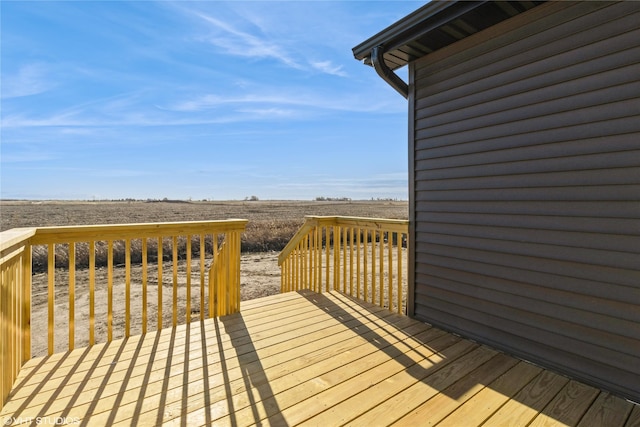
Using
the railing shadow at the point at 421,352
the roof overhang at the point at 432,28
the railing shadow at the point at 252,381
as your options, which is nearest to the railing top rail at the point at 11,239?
the railing shadow at the point at 252,381

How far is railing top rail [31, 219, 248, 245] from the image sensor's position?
6.88 feet

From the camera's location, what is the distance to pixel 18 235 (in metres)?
1.71

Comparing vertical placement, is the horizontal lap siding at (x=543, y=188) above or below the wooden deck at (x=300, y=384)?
above

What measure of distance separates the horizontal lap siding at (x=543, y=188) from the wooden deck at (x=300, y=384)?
32cm

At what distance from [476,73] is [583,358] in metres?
2.21

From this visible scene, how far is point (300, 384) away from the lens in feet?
5.94

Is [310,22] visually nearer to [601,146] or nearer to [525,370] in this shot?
[601,146]

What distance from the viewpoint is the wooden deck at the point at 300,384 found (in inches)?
59.9

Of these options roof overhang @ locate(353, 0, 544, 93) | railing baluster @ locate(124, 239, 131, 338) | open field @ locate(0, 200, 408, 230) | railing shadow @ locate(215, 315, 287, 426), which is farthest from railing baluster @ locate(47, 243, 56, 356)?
open field @ locate(0, 200, 408, 230)

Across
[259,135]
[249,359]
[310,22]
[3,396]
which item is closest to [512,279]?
[249,359]

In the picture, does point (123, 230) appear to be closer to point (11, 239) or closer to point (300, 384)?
point (11, 239)

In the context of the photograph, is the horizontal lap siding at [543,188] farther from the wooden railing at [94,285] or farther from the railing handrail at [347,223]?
the wooden railing at [94,285]

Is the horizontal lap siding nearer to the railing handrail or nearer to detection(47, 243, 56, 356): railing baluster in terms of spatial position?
the railing handrail

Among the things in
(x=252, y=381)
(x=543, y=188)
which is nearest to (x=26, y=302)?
(x=252, y=381)
